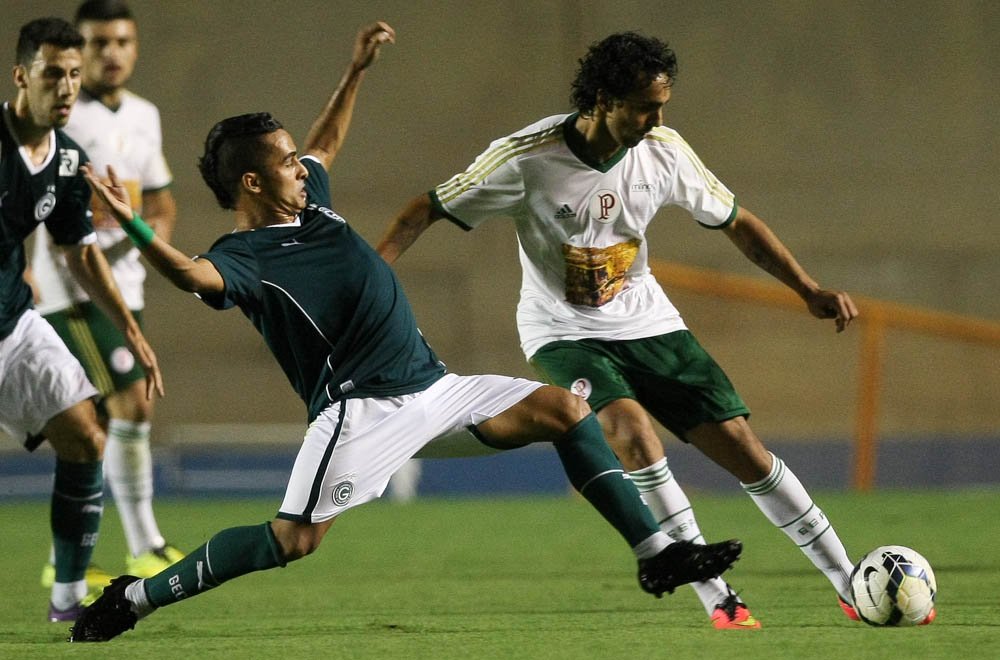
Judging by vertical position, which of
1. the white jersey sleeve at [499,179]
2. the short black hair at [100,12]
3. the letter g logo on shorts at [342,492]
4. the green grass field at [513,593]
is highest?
the short black hair at [100,12]

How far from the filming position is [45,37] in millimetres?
4336

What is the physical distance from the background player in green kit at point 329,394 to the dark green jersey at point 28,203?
2.69 feet

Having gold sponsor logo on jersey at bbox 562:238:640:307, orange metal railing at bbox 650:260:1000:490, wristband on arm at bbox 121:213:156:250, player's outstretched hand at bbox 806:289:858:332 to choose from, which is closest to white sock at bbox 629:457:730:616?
gold sponsor logo on jersey at bbox 562:238:640:307

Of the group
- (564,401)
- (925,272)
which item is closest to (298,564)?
(564,401)

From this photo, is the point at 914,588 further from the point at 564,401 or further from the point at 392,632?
the point at 392,632

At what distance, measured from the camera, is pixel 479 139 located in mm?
13102

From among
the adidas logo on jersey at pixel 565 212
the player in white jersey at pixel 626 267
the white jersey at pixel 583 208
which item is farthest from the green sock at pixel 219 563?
the adidas logo on jersey at pixel 565 212

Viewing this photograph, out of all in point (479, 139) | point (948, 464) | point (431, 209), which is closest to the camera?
point (431, 209)

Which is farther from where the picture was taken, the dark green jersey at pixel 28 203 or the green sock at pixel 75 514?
the green sock at pixel 75 514

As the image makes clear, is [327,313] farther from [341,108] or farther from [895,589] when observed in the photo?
[895,589]

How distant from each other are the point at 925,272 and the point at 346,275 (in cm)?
1000

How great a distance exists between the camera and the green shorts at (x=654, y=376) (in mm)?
4242

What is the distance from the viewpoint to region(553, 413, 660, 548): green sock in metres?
3.63

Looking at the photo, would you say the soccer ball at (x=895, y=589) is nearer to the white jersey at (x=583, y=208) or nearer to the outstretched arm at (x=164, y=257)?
the white jersey at (x=583, y=208)
